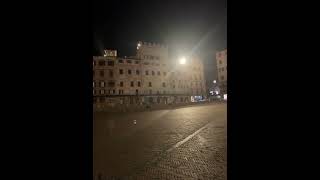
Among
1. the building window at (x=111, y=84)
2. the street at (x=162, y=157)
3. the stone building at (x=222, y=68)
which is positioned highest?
the stone building at (x=222, y=68)

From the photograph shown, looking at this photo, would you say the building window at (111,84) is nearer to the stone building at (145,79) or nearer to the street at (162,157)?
the stone building at (145,79)

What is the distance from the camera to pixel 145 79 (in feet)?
175

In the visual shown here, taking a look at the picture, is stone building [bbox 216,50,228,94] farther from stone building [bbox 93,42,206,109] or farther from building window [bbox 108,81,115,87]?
building window [bbox 108,81,115,87]

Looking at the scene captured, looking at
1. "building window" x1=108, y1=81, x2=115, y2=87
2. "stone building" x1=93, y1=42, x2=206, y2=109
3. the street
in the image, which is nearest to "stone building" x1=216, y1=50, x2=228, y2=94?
"stone building" x1=93, y1=42, x2=206, y2=109

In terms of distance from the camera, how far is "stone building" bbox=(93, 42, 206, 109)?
47.9 metres

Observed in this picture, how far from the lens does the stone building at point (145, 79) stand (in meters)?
47.9

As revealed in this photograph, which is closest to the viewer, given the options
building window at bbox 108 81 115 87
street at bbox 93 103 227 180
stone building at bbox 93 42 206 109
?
street at bbox 93 103 227 180

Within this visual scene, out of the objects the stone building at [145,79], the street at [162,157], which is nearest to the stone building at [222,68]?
the stone building at [145,79]

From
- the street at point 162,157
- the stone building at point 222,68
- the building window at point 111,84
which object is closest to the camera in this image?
the street at point 162,157
